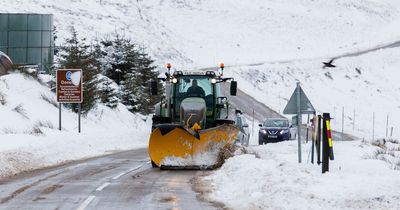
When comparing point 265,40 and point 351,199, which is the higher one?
point 265,40

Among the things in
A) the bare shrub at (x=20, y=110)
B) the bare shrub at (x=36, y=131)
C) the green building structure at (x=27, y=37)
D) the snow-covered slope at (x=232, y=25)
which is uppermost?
the snow-covered slope at (x=232, y=25)

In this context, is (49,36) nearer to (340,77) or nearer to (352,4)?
(340,77)

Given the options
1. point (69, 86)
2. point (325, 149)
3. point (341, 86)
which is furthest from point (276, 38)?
point (325, 149)

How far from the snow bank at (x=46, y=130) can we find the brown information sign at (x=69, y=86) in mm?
1477

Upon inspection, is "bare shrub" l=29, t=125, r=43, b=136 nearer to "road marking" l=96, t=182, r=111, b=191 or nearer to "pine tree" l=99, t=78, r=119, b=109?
"road marking" l=96, t=182, r=111, b=191

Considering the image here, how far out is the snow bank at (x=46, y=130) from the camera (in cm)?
1950

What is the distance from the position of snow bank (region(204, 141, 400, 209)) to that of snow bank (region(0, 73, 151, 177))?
6450 millimetres

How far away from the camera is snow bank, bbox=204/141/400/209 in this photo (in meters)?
10.1

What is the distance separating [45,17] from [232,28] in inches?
2053

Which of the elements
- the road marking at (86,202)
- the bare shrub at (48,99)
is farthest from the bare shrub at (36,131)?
the road marking at (86,202)

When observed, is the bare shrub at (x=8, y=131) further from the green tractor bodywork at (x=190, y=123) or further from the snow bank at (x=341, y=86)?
the snow bank at (x=341, y=86)

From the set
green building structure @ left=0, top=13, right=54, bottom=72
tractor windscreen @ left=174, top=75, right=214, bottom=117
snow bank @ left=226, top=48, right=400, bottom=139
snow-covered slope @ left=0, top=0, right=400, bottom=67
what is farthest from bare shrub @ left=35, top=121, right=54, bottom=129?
snow-covered slope @ left=0, top=0, right=400, bottom=67

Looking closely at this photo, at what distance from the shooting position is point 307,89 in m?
64.7

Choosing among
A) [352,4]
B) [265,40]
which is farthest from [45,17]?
[352,4]
